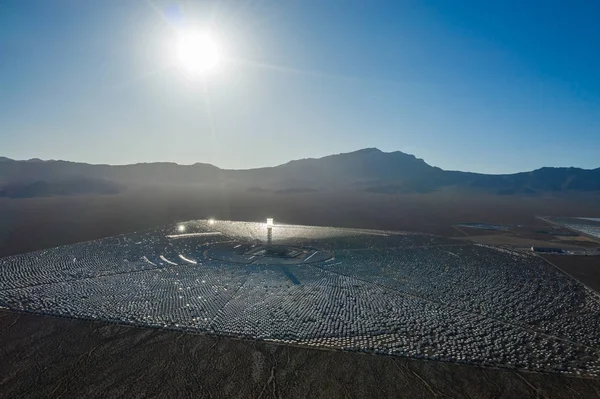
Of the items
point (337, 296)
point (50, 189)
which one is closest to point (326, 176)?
point (50, 189)

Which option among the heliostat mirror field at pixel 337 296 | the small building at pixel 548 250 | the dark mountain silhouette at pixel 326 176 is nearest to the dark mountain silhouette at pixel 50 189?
the dark mountain silhouette at pixel 326 176

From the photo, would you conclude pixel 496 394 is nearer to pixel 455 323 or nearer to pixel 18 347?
pixel 455 323

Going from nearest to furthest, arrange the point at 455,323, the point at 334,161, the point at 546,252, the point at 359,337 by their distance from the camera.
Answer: the point at 359,337
the point at 455,323
the point at 546,252
the point at 334,161

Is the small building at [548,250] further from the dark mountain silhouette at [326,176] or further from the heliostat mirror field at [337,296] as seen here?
the dark mountain silhouette at [326,176]

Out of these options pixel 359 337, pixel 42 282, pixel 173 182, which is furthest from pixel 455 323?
pixel 173 182

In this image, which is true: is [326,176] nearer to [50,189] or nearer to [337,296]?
[50,189]

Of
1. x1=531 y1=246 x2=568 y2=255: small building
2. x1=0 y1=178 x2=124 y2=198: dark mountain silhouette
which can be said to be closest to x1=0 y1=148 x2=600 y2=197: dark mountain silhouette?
x1=0 y1=178 x2=124 y2=198: dark mountain silhouette
